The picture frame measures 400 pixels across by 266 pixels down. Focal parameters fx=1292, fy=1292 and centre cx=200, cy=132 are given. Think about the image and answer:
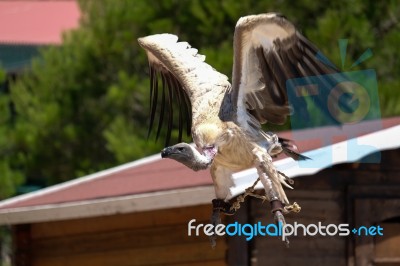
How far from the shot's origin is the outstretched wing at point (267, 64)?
7.82m

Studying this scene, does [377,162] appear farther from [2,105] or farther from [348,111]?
[2,105]

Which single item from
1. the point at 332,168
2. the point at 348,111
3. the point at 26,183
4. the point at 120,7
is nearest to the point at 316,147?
the point at 332,168

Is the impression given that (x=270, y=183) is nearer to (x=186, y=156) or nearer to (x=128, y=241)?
(x=186, y=156)

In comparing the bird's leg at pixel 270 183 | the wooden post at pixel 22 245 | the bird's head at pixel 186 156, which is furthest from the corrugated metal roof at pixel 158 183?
the bird's head at pixel 186 156

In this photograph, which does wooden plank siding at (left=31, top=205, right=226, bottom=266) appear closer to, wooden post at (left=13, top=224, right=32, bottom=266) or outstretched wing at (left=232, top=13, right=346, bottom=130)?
wooden post at (left=13, top=224, right=32, bottom=266)

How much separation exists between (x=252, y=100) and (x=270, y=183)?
2.01ft

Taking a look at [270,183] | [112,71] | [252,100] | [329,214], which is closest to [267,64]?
[252,100]

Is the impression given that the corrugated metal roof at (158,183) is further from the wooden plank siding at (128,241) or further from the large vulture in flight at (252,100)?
the large vulture in flight at (252,100)

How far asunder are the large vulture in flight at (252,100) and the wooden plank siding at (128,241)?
238cm

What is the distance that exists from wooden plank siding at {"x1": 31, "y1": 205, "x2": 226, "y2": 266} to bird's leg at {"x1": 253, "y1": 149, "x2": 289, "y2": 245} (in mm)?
2641

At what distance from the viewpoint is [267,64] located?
7988 mm

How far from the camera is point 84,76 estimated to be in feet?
65.1

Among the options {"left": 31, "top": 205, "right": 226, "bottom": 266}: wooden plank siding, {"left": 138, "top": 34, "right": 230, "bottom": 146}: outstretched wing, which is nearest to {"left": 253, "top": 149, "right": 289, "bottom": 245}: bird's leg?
{"left": 138, "top": 34, "right": 230, "bottom": 146}: outstretched wing

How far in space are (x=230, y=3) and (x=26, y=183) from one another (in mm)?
4740
